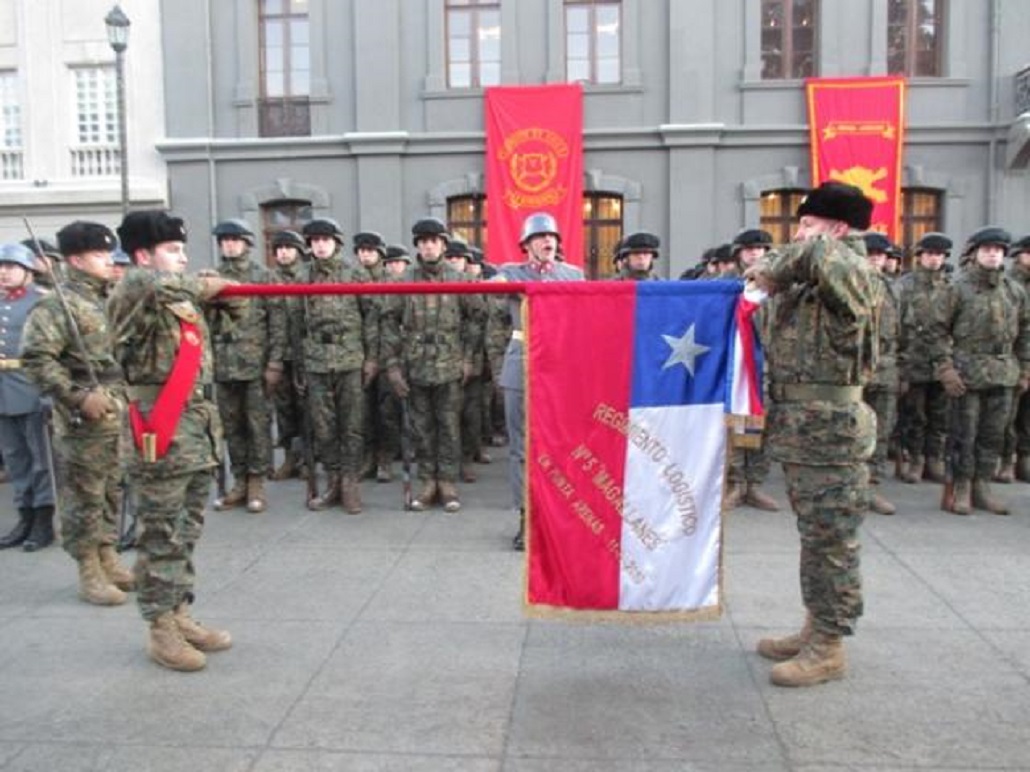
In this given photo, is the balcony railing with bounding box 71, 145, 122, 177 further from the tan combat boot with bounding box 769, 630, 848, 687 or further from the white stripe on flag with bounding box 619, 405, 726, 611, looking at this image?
the tan combat boot with bounding box 769, 630, 848, 687

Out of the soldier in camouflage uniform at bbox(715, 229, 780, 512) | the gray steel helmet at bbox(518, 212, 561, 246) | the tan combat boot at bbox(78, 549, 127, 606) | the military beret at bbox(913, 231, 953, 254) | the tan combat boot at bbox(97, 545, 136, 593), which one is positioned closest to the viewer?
the tan combat boot at bbox(78, 549, 127, 606)

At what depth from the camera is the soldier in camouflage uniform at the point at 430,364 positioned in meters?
7.23

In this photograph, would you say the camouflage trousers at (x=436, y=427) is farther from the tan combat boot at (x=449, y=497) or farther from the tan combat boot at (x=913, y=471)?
the tan combat boot at (x=913, y=471)

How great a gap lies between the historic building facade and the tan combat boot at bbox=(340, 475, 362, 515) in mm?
9820

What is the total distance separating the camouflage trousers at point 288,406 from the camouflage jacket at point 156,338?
3.72m

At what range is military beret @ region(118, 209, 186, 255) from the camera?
13.6 feet

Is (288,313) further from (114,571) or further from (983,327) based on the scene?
(983,327)

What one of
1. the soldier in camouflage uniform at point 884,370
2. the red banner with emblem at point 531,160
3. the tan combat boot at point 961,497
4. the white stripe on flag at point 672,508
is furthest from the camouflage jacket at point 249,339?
the red banner with emblem at point 531,160

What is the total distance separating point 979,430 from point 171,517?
614cm

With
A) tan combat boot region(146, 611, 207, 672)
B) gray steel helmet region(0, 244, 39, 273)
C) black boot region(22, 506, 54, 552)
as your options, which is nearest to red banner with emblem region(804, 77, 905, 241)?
gray steel helmet region(0, 244, 39, 273)

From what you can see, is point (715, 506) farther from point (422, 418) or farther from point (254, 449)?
point (254, 449)

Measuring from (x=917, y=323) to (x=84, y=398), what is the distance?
6856mm

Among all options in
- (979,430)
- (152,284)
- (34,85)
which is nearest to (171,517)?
(152,284)

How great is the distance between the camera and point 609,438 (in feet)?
12.3
